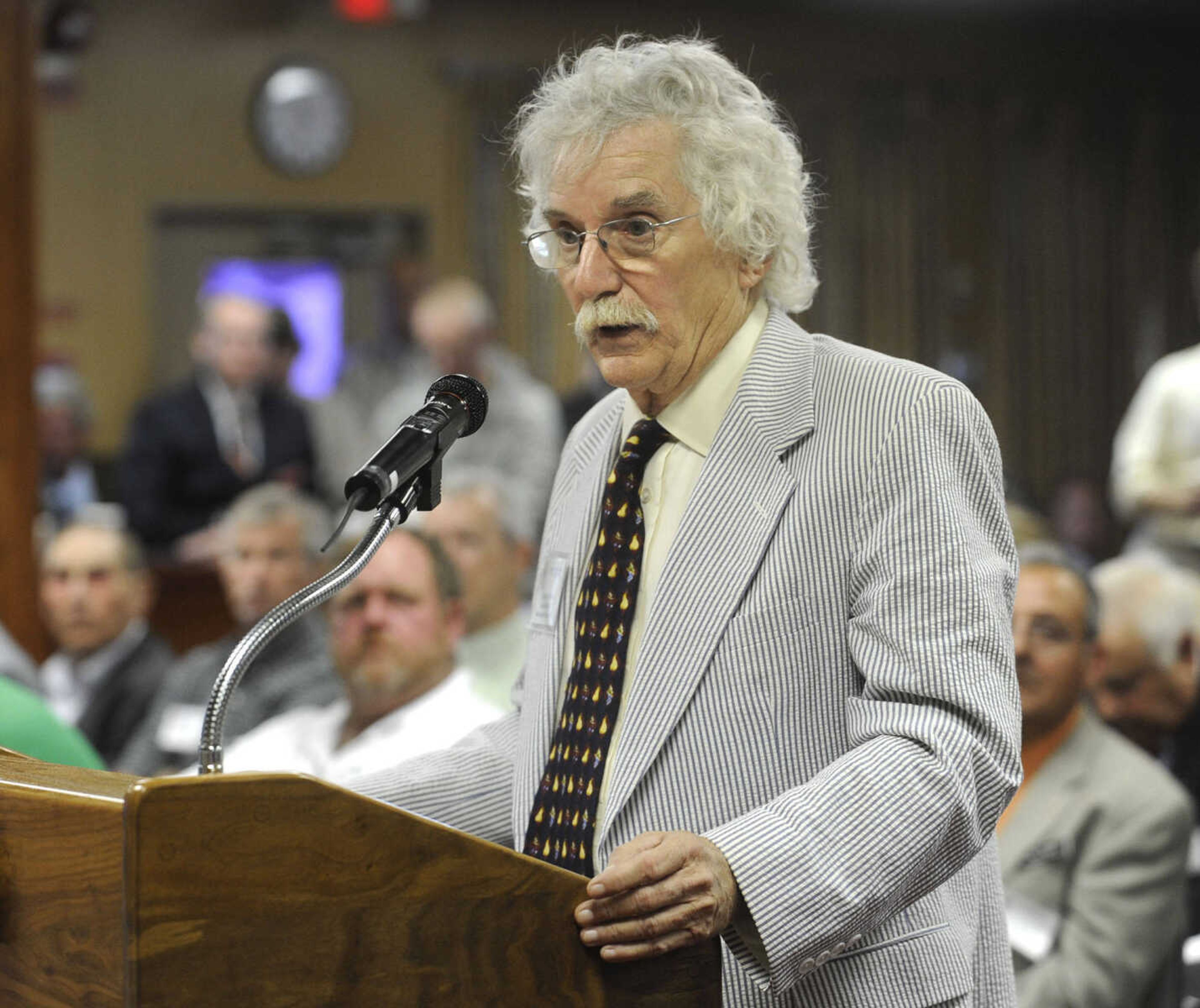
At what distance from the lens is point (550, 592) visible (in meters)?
1.64

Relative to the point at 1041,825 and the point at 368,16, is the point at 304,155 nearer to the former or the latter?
the point at 368,16

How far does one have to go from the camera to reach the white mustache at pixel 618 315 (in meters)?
1.51

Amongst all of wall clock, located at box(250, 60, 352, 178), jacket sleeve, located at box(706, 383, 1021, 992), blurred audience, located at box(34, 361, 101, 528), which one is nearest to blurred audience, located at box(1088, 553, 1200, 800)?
jacket sleeve, located at box(706, 383, 1021, 992)

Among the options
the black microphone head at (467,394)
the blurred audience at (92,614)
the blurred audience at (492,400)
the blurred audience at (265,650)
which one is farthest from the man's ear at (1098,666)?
the blurred audience at (92,614)

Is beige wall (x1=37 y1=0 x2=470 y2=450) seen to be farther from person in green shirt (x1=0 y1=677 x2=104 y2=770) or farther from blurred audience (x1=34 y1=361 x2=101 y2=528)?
person in green shirt (x1=0 y1=677 x2=104 y2=770)

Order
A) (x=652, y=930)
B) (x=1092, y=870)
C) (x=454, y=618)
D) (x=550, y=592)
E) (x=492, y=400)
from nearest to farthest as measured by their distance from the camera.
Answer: (x=652, y=930) < (x=550, y=592) < (x=1092, y=870) < (x=454, y=618) < (x=492, y=400)

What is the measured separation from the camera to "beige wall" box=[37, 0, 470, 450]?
783 centimetres

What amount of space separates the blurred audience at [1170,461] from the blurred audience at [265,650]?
2.38 metres

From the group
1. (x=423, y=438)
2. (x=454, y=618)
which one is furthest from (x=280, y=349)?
(x=423, y=438)

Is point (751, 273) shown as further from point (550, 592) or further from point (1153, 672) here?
point (1153, 672)

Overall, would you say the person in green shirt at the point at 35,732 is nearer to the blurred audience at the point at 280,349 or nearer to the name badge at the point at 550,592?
the name badge at the point at 550,592

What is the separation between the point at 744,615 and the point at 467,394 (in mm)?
306

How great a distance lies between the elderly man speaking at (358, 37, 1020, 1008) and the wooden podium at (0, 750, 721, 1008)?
48 millimetres

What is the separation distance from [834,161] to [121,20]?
360 centimetres
